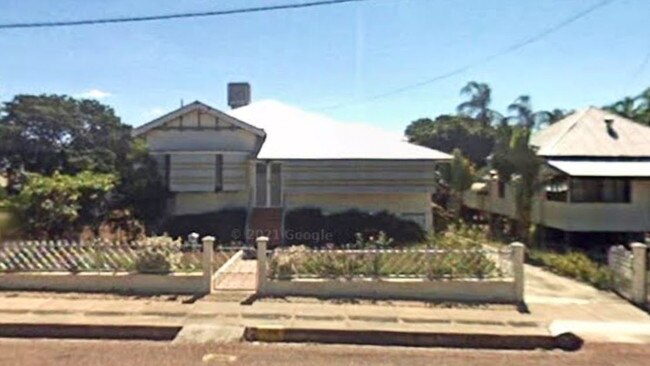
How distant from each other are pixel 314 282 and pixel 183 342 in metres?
3.42

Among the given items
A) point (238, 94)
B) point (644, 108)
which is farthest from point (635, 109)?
point (238, 94)

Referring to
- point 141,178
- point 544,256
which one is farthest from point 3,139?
point 544,256

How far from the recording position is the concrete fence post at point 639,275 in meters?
11.3

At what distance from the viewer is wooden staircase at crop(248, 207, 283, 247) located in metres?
18.1

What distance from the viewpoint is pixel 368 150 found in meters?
19.4

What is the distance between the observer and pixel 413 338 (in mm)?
8766

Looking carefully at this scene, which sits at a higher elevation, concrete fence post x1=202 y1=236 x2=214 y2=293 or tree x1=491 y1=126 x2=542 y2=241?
tree x1=491 y1=126 x2=542 y2=241

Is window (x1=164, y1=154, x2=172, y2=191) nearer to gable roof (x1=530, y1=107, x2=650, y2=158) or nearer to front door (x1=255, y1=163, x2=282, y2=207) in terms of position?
front door (x1=255, y1=163, x2=282, y2=207)

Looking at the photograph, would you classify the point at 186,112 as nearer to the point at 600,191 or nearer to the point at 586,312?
the point at 586,312

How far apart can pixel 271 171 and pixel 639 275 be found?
473 inches

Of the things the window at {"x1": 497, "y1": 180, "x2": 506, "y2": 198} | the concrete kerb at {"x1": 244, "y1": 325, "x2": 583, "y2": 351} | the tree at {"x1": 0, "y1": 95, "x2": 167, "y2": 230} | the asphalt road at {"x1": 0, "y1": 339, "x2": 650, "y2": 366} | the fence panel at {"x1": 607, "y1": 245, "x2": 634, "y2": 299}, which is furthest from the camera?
the tree at {"x1": 0, "y1": 95, "x2": 167, "y2": 230}

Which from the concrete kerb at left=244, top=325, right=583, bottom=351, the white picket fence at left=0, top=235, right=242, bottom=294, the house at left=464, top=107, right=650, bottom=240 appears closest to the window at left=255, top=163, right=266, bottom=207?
the white picket fence at left=0, top=235, right=242, bottom=294

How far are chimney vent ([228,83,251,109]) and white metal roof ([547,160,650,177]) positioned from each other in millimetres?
14571

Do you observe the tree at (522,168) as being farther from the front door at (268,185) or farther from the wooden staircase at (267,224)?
the wooden staircase at (267,224)
